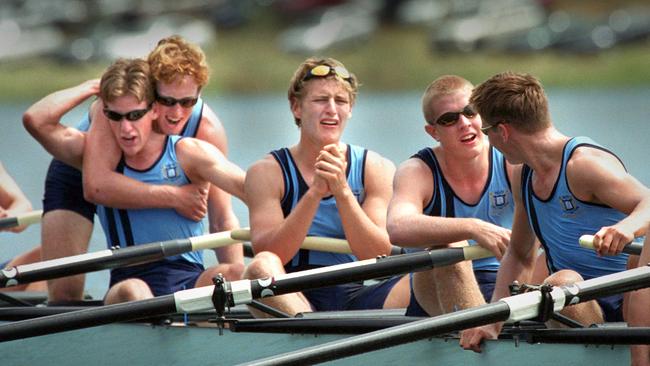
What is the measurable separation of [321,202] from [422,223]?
0.64 metres

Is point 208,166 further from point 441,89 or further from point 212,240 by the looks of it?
point 441,89

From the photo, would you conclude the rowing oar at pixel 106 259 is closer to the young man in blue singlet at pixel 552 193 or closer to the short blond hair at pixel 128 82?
the short blond hair at pixel 128 82

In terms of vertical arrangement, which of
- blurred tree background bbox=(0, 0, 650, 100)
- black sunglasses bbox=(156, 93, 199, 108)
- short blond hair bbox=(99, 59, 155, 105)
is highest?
blurred tree background bbox=(0, 0, 650, 100)

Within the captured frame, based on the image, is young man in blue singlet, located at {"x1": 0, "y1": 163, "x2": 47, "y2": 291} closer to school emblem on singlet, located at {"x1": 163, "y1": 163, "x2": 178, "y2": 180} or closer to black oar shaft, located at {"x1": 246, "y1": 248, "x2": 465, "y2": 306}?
school emblem on singlet, located at {"x1": 163, "y1": 163, "x2": 178, "y2": 180}

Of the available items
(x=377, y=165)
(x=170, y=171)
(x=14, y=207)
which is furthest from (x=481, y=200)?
(x=14, y=207)

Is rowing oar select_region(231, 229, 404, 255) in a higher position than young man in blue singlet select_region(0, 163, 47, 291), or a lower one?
lower

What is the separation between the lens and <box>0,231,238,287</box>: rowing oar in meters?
4.93

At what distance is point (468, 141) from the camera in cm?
467


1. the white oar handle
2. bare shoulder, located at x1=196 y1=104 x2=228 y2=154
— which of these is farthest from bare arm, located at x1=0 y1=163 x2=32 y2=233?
the white oar handle

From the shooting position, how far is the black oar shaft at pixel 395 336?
357 cm

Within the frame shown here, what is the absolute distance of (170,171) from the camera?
5.45m

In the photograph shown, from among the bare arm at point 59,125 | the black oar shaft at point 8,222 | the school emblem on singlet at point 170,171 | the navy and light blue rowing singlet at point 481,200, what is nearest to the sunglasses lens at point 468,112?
the navy and light blue rowing singlet at point 481,200

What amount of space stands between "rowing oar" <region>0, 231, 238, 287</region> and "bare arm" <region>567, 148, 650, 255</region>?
5.61ft

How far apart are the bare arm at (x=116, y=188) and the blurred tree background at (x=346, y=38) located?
11.1 metres
